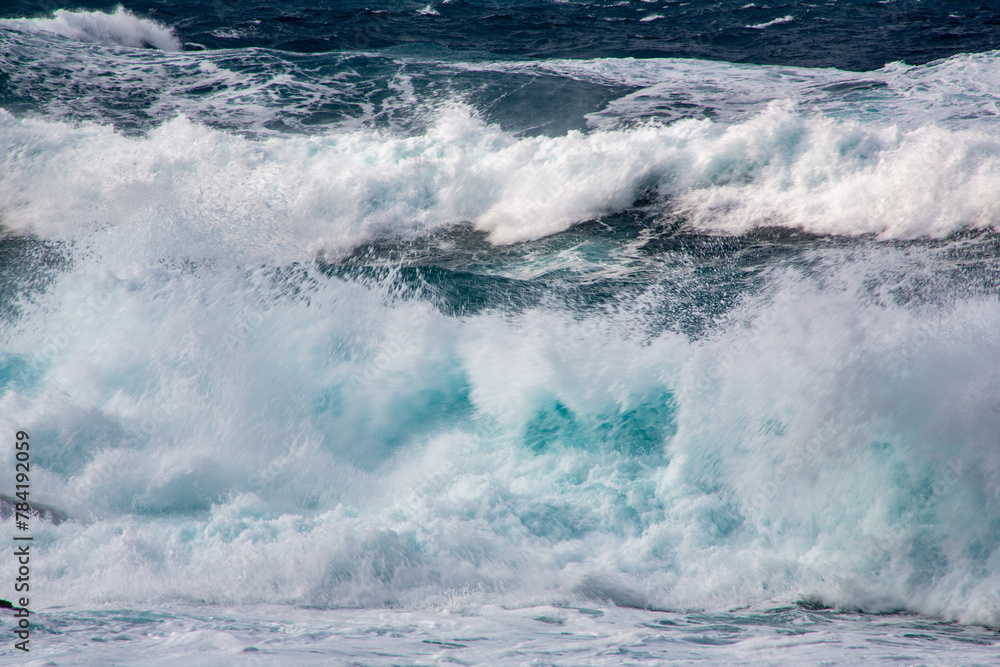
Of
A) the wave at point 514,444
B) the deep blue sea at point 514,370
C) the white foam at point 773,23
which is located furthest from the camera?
the white foam at point 773,23

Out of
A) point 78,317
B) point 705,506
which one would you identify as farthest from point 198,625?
point 78,317

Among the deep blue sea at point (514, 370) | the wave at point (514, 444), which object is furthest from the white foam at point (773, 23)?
the wave at point (514, 444)

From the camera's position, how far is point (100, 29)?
12.1 m

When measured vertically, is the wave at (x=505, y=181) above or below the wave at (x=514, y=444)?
above

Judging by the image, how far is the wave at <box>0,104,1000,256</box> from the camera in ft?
22.7

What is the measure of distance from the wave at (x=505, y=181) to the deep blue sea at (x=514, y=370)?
43 mm

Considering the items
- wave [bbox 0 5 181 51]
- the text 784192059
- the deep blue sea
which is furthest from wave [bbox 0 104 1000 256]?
wave [bbox 0 5 181 51]

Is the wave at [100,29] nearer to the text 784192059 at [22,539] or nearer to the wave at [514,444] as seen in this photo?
the wave at [514,444]

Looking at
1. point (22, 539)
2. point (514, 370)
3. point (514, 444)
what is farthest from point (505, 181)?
point (22, 539)

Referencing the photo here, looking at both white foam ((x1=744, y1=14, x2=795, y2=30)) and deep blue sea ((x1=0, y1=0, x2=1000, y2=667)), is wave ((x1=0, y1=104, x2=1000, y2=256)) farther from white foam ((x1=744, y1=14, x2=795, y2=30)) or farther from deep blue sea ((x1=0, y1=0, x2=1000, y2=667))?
white foam ((x1=744, y1=14, x2=795, y2=30))

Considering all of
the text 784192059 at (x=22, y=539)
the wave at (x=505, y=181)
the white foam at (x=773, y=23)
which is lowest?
the text 784192059 at (x=22, y=539)

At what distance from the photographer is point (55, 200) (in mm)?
8109

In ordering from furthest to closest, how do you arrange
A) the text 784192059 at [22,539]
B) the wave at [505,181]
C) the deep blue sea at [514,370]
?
the wave at [505,181], the deep blue sea at [514,370], the text 784192059 at [22,539]

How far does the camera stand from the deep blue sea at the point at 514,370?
14.3 feet
